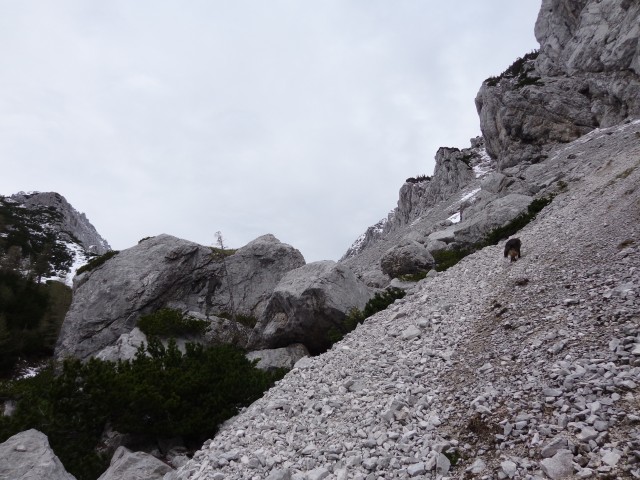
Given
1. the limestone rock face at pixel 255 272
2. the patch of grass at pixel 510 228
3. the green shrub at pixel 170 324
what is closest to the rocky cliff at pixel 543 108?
the patch of grass at pixel 510 228

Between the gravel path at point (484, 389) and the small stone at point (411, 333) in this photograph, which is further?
the small stone at point (411, 333)

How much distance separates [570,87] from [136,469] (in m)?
73.3

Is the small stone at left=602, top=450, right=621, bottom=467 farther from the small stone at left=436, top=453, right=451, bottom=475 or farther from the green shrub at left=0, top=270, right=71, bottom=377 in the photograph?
the green shrub at left=0, top=270, right=71, bottom=377

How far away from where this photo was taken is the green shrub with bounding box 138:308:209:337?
79.3 feet

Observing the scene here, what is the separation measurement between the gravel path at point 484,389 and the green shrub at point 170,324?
12.4 m

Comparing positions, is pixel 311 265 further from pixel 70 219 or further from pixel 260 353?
pixel 70 219

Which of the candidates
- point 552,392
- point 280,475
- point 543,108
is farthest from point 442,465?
point 543,108

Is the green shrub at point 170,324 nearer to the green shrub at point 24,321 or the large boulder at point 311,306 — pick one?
the large boulder at point 311,306

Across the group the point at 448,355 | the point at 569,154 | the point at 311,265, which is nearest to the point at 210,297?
the point at 311,265

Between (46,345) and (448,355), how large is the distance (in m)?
33.2

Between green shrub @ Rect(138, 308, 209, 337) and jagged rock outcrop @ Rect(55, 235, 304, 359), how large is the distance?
1.00 m

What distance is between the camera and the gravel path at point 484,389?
652cm

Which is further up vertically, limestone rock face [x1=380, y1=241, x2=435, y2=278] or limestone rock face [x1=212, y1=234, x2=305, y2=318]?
limestone rock face [x1=212, y1=234, x2=305, y2=318]

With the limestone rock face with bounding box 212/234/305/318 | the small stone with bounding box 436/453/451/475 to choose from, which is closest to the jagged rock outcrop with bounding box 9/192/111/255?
the limestone rock face with bounding box 212/234/305/318
